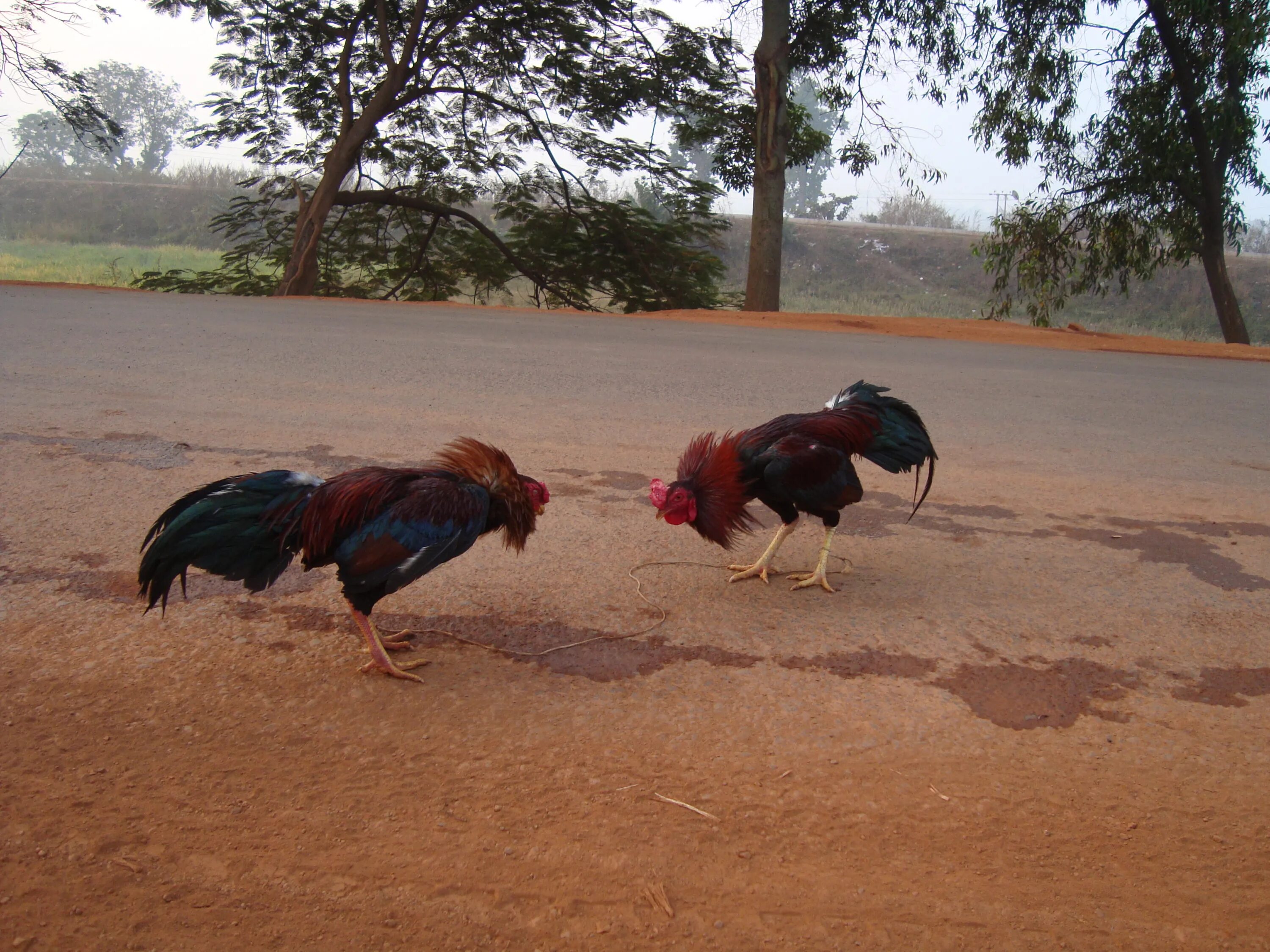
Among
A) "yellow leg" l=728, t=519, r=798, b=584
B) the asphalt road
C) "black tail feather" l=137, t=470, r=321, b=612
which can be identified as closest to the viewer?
"black tail feather" l=137, t=470, r=321, b=612

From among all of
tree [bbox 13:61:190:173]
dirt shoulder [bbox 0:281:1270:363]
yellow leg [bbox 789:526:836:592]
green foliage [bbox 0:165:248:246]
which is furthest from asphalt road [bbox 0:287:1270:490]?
tree [bbox 13:61:190:173]

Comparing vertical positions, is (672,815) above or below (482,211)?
below

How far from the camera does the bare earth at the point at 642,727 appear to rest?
7.31 ft

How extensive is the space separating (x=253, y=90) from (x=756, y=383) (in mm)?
18649

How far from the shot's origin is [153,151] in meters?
60.1

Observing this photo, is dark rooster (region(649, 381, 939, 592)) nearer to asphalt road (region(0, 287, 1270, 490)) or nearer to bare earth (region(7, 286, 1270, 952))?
bare earth (region(7, 286, 1270, 952))

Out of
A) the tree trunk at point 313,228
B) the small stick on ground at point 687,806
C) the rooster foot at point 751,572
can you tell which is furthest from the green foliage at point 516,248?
the small stick on ground at point 687,806

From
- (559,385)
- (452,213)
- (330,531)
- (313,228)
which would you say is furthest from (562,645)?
(452,213)

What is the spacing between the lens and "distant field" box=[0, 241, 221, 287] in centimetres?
2438

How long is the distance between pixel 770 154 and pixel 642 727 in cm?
1774

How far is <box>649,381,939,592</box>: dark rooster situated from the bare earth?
281 mm

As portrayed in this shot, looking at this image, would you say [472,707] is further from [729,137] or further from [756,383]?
[729,137]

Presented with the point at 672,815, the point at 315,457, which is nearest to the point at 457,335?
the point at 315,457

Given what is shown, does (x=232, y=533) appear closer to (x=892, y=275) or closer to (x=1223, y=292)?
(x=1223, y=292)
